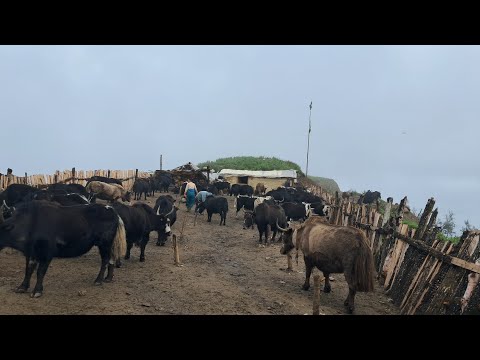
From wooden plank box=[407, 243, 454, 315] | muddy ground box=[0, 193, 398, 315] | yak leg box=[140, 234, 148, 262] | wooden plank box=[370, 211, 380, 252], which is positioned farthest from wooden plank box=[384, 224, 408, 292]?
yak leg box=[140, 234, 148, 262]

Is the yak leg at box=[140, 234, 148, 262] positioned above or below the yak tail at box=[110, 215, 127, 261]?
below

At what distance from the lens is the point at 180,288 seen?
9547 millimetres

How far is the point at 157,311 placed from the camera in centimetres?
785

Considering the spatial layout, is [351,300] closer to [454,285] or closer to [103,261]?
[454,285]

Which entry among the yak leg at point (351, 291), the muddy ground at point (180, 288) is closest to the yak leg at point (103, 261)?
the muddy ground at point (180, 288)

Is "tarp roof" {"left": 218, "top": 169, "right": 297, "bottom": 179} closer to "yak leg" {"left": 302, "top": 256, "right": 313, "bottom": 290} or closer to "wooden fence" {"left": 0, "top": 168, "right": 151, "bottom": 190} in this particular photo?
"wooden fence" {"left": 0, "top": 168, "right": 151, "bottom": 190}

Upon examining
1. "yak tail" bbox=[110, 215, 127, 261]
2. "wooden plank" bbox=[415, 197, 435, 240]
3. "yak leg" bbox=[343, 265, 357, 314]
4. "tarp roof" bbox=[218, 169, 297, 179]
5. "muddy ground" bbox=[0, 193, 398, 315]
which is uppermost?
"wooden plank" bbox=[415, 197, 435, 240]

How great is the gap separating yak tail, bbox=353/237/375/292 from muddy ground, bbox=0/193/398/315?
2.15ft

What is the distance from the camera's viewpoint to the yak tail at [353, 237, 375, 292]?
8.70 metres

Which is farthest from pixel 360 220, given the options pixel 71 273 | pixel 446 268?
pixel 71 273

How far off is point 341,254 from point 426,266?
1860 millimetres

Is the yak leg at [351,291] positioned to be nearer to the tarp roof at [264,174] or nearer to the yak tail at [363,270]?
the yak tail at [363,270]

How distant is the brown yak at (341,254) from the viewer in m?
8.73
